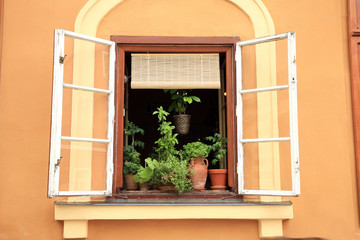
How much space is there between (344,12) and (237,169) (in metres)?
1.95

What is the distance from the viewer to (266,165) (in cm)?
443

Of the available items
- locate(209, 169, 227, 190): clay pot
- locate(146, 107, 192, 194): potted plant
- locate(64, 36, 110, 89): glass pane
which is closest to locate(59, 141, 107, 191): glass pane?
locate(146, 107, 192, 194): potted plant

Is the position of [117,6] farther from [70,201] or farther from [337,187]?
[337,187]

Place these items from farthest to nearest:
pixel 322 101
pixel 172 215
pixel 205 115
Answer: pixel 205 115 → pixel 322 101 → pixel 172 215

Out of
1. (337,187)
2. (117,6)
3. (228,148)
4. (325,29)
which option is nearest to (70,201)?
(228,148)

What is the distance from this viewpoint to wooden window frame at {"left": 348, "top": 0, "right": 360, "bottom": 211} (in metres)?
4.47

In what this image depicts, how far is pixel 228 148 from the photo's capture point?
4.58 metres

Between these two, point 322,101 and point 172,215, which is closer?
point 172,215

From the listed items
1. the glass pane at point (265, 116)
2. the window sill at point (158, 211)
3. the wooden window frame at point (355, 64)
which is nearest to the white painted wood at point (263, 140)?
the glass pane at point (265, 116)

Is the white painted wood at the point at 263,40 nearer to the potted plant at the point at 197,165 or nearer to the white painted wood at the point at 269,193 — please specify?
the potted plant at the point at 197,165

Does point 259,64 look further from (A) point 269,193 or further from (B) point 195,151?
(A) point 269,193

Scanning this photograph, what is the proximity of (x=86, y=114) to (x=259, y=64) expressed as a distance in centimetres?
177

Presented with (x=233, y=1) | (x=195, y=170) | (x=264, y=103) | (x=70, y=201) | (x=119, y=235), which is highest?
(x=233, y=1)

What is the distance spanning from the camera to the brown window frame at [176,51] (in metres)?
4.52
